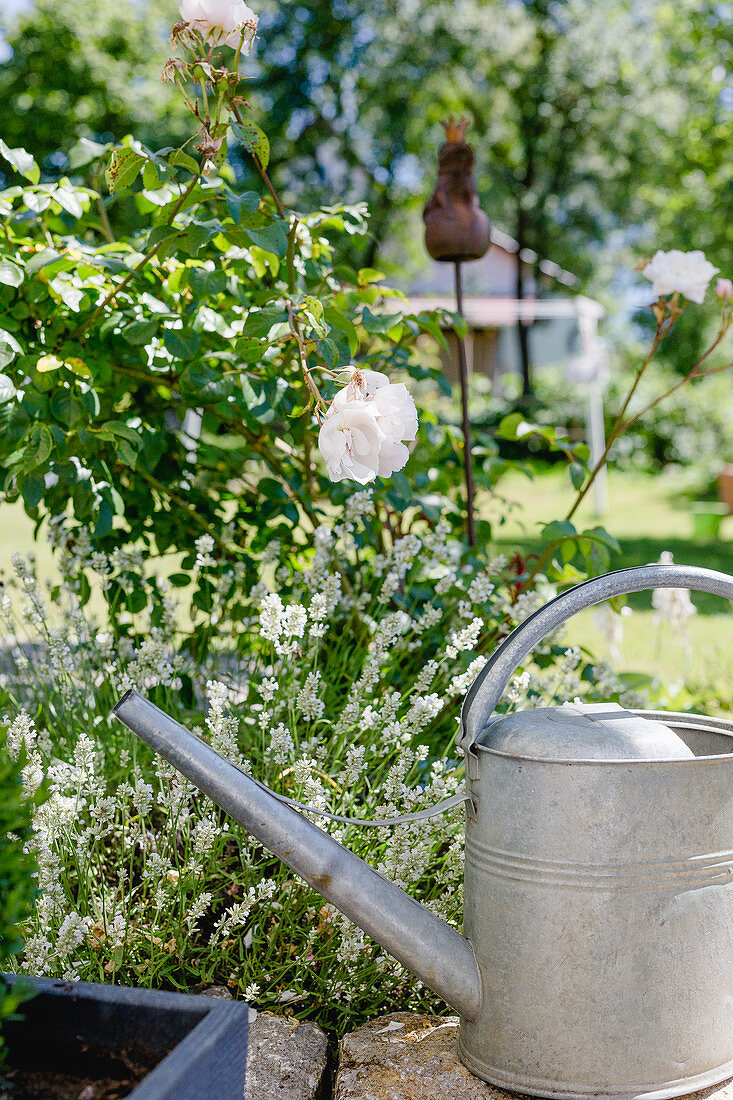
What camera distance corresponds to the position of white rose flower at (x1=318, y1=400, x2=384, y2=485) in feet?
4.12

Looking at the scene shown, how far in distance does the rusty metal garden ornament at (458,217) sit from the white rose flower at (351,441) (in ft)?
3.55

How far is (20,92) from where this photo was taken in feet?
46.9

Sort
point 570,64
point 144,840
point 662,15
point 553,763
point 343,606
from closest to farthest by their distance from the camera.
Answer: point 553,763 → point 144,840 → point 343,606 → point 662,15 → point 570,64

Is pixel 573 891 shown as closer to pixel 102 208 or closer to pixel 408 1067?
pixel 408 1067

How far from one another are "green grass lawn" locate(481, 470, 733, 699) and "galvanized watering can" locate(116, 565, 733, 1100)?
2.50ft

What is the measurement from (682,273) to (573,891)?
1.49 metres

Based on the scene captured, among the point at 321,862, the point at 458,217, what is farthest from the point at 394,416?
the point at 458,217

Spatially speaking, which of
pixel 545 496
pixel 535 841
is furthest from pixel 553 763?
pixel 545 496

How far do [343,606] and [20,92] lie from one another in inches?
590

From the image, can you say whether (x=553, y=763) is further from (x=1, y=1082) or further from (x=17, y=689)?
(x=17, y=689)

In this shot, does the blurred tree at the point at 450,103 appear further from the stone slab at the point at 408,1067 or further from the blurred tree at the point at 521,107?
the stone slab at the point at 408,1067

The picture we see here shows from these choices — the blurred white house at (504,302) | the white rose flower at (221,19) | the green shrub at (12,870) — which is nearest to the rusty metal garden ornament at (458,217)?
the white rose flower at (221,19)

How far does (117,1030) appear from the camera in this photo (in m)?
0.93

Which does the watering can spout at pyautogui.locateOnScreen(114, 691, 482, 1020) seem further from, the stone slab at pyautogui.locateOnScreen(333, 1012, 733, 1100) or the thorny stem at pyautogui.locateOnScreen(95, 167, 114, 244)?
the thorny stem at pyautogui.locateOnScreen(95, 167, 114, 244)
